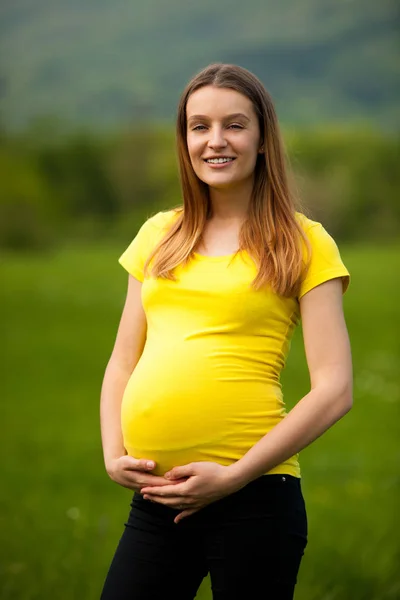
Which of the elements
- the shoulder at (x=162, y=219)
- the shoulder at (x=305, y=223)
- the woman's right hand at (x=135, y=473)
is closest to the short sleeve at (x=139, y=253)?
the shoulder at (x=162, y=219)

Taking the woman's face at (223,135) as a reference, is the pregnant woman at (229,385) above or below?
below

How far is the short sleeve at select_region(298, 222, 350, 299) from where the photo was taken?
2.64 meters

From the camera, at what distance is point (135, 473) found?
2.65m

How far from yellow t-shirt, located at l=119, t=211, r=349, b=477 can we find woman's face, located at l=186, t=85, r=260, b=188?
239 mm

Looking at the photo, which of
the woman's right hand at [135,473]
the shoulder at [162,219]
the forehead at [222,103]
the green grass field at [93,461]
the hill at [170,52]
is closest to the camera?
the woman's right hand at [135,473]

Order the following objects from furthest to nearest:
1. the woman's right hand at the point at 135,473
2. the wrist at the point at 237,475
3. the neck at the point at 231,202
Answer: the neck at the point at 231,202 < the woman's right hand at the point at 135,473 < the wrist at the point at 237,475

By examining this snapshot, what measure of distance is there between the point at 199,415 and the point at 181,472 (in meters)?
0.15

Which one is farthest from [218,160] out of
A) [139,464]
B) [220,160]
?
[139,464]

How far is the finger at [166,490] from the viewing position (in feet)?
8.34

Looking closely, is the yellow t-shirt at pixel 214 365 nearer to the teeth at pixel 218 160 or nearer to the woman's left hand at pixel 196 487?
the woman's left hand at pixel 196 487

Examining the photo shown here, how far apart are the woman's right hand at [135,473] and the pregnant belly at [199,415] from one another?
0.04 meters

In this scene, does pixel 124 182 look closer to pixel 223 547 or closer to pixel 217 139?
pixel 217 139

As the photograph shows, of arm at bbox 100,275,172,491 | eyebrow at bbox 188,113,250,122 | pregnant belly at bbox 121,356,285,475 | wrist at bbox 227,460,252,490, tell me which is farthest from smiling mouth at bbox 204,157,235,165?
wrist at bbox 227,460,252,490

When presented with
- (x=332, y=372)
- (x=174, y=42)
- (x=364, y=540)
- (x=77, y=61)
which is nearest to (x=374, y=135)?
(x=174, y=42)
